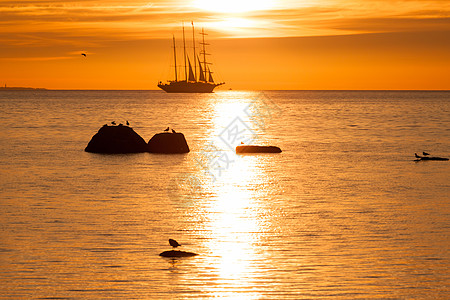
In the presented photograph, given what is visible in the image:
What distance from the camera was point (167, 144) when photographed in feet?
183

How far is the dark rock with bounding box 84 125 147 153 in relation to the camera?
2116 inches

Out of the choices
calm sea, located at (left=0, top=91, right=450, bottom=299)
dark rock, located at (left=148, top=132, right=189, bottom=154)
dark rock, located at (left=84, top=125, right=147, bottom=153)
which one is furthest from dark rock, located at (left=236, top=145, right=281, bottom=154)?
calm sea, located at (left=0, top=91, right=450, bottom=299)

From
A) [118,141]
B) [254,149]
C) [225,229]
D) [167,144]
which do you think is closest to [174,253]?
[225,229]

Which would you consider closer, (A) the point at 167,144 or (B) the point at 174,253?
(B) the point at 174,253

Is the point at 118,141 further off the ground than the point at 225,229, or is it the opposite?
the point at 118,141

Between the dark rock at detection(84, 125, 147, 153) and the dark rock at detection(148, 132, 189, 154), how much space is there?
819 millimetres

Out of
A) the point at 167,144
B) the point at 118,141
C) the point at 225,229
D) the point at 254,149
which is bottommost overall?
the point at 225,229

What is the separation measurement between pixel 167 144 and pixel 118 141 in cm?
440

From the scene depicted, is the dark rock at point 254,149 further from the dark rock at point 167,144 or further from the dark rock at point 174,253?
the dark rock at point 174,253

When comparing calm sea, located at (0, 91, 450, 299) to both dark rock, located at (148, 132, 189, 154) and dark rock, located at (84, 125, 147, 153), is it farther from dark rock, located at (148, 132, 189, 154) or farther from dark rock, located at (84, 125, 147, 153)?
dark rock, located at (148, 132, 189, 154)

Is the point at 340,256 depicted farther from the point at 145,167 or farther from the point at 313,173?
the point at 145,167

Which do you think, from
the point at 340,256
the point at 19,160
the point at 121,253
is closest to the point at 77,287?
the point at 121,253

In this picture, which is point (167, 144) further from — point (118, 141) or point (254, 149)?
point (254, 149)

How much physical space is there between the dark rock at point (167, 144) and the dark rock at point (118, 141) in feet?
2.69
